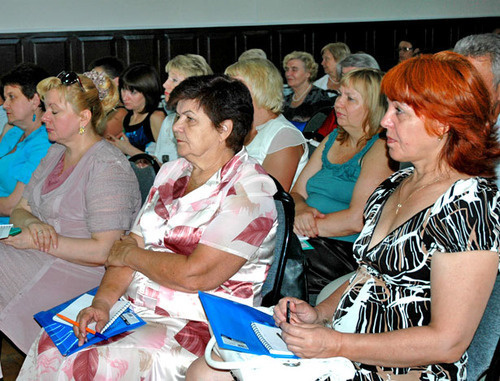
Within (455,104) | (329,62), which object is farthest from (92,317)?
(329,62)

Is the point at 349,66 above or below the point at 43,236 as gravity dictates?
above

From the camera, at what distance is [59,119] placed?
8.48 feet

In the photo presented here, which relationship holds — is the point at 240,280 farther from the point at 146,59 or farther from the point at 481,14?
the point at 481,14

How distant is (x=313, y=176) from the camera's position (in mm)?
2932

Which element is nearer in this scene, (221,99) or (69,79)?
(221,99)

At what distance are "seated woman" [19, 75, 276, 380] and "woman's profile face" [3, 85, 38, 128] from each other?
1671mm

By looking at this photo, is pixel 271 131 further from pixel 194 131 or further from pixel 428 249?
pixel 428 249

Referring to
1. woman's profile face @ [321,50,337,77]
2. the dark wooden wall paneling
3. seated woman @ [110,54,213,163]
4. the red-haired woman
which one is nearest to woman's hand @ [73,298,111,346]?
the red-haired woman

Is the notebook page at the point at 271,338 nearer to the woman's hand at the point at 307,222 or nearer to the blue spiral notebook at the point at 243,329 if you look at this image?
the blue spiral notebook at the point at 243,329

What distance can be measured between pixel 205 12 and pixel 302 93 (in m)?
3.10

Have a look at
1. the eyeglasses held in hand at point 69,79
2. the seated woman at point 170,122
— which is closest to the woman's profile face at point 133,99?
the seated woman at point 170,122

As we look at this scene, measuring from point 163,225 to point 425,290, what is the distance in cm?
96

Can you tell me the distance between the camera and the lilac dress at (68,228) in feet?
7.81

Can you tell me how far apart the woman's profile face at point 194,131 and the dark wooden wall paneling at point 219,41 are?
6616 mm
